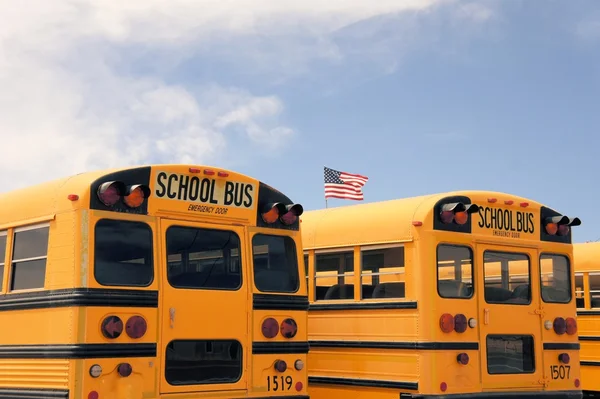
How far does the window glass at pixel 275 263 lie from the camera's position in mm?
8148

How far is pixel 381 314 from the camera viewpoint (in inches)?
363

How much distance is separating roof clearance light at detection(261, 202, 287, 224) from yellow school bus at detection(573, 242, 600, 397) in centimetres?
544

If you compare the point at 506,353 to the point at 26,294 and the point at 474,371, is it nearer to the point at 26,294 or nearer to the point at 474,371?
the point at 474,371

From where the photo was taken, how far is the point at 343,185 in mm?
16328

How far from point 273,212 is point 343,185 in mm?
8131

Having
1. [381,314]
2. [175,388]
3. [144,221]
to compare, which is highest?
[144,221]

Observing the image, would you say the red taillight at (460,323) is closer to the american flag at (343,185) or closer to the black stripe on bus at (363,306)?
the black stripe on bus at (363,306)

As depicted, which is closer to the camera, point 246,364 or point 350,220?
point 246,364

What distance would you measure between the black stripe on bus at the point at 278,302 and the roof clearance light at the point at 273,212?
703 millimetres

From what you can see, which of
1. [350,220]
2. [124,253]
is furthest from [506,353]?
[124,253]

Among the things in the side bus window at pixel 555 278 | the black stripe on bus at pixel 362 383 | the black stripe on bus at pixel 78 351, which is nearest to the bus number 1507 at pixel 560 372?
the side bus window at pixel 555 278

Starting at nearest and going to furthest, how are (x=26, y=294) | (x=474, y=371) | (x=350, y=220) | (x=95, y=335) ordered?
(x=95, y=335), (x=26, y=294), (x=474, y=371), (x=350, y=220)

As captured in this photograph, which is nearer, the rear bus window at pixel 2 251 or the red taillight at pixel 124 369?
the red taillight at pixel 124 369

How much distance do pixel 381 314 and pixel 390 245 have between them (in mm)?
721
